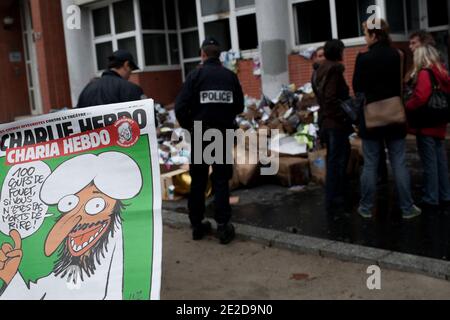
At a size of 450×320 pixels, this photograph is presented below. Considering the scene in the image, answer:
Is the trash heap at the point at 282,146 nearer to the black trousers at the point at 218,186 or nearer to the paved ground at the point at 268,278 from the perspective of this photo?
the black trousers at the point at 218,186

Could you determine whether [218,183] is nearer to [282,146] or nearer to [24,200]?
[282,146]

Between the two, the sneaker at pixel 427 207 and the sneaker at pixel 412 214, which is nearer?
the sneaker at pixel 412 214

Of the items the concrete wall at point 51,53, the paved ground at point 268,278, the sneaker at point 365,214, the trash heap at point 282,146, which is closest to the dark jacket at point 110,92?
the paved ground at point 268,278

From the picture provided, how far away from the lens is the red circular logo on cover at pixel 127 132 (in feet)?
8.57

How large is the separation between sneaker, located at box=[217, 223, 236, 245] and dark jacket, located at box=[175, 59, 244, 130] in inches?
39.0

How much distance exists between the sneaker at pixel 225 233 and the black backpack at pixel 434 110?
84.3 inches

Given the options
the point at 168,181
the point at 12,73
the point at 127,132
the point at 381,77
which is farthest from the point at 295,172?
the point at 12,73

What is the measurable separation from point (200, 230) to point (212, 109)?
128 centimetres

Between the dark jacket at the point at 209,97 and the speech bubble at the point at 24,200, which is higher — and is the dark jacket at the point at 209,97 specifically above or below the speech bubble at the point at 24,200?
above

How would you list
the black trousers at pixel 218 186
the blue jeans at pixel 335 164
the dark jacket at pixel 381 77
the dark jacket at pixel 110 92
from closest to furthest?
the dark jacket at pixel 110 92
the dark jacket at pixel 381 77
the black trousers at pixel 218 186
the blue jeans at pixel 335 164

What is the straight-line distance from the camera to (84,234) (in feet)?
8.43

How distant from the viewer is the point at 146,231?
8.38 ft

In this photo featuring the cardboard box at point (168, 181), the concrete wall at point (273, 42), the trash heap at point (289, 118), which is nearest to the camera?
the cardboard box at point (168, 181)

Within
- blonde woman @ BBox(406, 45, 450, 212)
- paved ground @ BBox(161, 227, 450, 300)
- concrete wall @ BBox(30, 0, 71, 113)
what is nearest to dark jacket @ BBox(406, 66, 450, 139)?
blonde woman @ BBox(406, 45, 450, 212)
